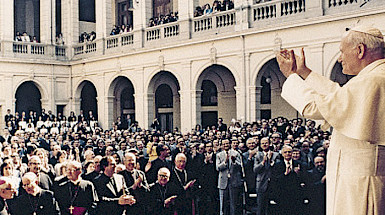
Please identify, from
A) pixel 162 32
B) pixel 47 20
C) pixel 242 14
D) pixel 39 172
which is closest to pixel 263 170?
pixel 39 172

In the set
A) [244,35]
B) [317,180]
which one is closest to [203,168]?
[317,180]

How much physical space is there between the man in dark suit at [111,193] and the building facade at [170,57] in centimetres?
1153

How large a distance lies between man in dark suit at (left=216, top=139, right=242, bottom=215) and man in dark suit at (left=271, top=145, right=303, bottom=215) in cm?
139

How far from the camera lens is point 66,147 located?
13.5 m

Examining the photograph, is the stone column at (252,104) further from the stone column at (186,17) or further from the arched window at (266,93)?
the stone column at (186,17)

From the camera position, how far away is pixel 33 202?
250 inches

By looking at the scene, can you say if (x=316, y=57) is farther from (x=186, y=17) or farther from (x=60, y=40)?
(x=60, y=40)

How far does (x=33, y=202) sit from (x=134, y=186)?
1.64m

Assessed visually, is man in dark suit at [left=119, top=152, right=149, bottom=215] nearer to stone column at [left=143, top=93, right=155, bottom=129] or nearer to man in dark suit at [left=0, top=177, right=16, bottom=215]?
man in dark suit at [left=0, top=177, right=16, bottom=215]

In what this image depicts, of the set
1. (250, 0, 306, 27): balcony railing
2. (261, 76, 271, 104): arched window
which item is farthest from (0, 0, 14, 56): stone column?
(250, 0, 306, 27): balcony railing

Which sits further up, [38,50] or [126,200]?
[38,50]

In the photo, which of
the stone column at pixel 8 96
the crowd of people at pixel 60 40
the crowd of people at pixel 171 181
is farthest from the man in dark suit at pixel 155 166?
the crowd of people at pixel 60 40

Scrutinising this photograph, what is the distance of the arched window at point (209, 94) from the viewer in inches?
1037

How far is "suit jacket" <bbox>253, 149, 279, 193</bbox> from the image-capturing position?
9672 mm
